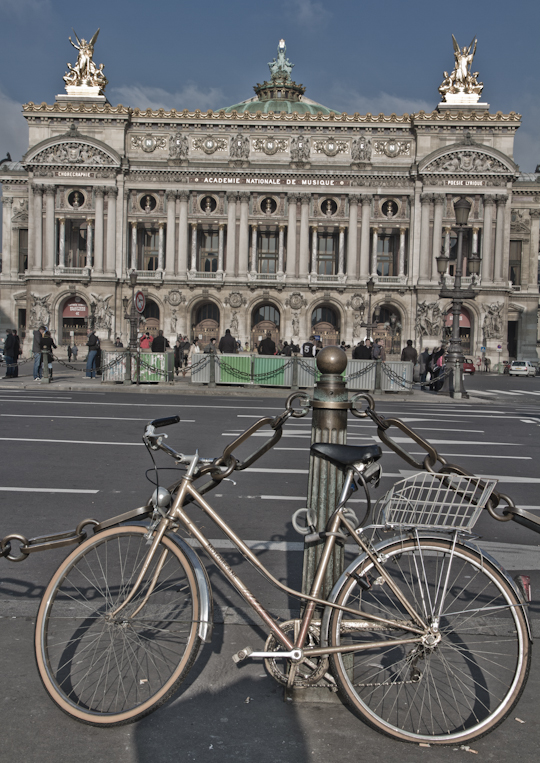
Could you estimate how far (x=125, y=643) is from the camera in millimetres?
3521

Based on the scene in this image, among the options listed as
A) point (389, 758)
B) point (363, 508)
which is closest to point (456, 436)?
point (363, 508)

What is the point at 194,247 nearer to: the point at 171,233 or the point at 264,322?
the point at 171,233

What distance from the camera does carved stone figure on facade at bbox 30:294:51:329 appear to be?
189 ft

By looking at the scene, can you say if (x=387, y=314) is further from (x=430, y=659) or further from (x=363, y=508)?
(x=430, y=659)

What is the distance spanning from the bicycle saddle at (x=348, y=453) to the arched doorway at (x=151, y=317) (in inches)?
2202

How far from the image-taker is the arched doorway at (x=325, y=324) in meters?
58.8

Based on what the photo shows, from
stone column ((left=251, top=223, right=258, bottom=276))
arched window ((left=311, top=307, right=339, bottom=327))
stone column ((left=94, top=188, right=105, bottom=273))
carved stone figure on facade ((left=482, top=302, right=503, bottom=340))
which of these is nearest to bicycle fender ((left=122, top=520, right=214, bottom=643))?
stone column ((left=251, top=223, right=258, bottom=276))

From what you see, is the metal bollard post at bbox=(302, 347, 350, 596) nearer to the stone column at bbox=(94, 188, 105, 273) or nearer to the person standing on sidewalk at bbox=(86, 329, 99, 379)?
the person standing on sidewalk at bbox=(86, 329, 99, 379)

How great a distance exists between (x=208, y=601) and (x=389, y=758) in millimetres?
1037

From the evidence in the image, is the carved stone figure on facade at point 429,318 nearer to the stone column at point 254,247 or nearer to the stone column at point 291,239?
the stone column at point 291,239

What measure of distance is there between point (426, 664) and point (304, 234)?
185 feet

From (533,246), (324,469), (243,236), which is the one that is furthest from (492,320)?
(324,469)

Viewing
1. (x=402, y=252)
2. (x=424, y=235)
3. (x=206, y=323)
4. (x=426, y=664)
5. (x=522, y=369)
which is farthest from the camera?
(x=206, y=323)

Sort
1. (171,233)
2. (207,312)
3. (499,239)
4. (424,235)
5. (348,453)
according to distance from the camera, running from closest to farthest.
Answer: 1. (348,453)
2. (424,235)
3. (499,239)
4. (171,233)
5. (207,312)
